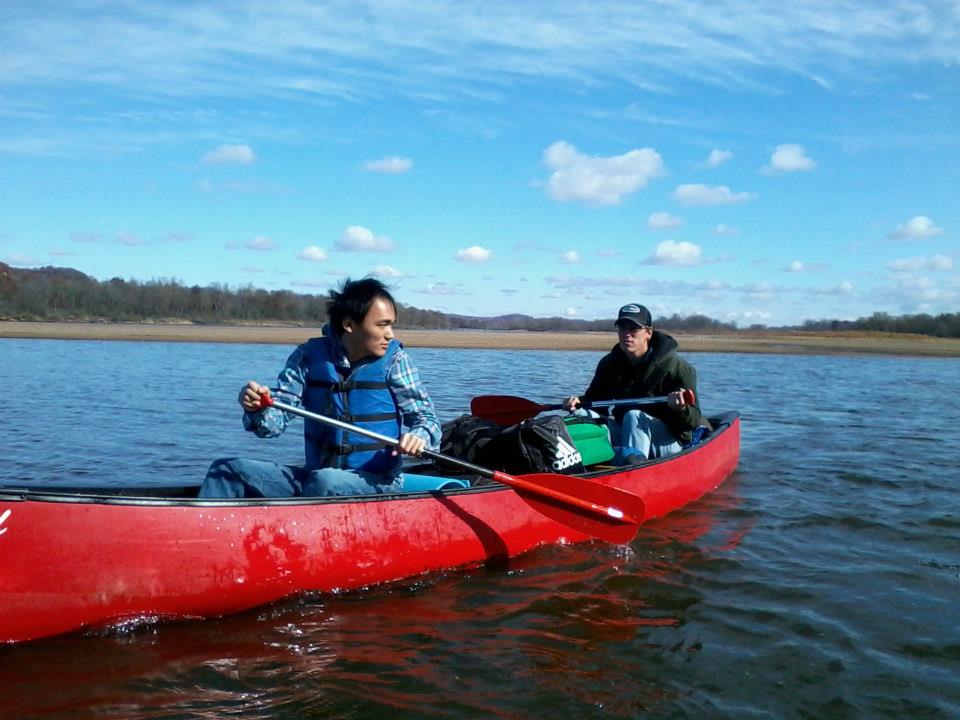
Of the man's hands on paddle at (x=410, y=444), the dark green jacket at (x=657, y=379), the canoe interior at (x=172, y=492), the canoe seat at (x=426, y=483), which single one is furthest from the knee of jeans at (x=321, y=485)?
the dark green jacket at (x=657, y=379)

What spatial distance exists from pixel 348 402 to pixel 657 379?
11.7ft

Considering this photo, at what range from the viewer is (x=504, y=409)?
340 inches

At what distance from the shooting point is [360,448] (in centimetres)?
503

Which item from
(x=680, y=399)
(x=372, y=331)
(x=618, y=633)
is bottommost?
(x=618, y=633)

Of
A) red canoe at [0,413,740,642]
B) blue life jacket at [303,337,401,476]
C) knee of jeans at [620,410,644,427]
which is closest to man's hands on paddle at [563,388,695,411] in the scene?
knee of jeans at [620,410,644,427]

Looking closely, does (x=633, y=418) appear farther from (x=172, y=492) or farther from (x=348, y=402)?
(x=172, y=492)

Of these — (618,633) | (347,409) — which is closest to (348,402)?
(347,409)

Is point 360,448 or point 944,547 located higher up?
point 360,448

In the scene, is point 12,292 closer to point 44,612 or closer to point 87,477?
point 87,477

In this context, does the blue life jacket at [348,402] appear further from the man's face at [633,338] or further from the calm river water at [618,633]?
the man's face at [633,338]

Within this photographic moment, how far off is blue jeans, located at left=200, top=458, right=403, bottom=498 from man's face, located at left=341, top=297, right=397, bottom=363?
0.73 meters

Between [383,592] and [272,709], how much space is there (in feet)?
4.62

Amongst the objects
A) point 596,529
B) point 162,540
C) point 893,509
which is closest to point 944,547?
point 893,509

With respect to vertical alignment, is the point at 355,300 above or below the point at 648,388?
above
